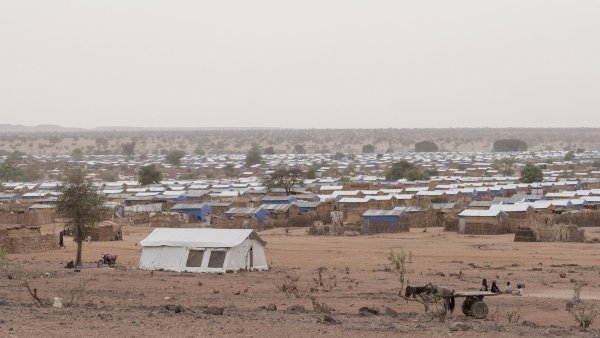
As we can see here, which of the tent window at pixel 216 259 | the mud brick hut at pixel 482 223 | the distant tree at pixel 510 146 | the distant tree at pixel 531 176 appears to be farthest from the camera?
the distant tree at pixel 510 146

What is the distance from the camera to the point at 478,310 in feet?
63.2

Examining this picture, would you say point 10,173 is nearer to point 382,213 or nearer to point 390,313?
point 382,213

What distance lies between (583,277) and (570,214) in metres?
19.0

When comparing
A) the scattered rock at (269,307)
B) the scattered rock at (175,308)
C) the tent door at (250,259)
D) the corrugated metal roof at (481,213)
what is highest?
the scattered rock at (175,308)

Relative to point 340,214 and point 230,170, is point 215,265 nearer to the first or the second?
point 340,214

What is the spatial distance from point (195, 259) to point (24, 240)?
924 centimetres

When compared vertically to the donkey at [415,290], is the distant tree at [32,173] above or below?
below

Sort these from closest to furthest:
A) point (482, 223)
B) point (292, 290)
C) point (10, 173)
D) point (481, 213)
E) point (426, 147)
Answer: point (292, 290), point (482, 223), point (481, 213), point (10, 173), point (426, 147)

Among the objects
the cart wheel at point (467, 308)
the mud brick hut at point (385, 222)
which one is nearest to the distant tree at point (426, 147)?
the mud brick hut at point (385, 222)

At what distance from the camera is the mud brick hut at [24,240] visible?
1363 inches

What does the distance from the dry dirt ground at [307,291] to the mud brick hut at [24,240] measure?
83 cm

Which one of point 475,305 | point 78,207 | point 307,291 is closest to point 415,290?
point 475,305

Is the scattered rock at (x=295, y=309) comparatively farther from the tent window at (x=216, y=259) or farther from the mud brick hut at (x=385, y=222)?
the mud brick hut at (x=385, y=222)

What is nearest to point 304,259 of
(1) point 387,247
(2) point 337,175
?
(1) point 387,247
